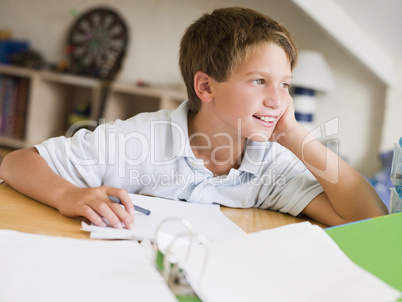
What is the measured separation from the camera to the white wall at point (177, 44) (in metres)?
2.84

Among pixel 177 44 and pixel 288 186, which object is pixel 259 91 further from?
pixel 177 44

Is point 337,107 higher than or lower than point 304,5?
lower

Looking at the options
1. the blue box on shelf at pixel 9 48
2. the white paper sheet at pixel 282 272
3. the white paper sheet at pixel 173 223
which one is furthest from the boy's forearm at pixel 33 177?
the blue box on shelf at pixel 9 48

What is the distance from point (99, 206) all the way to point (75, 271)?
218 millimetres

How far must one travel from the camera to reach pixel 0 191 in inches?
33.6

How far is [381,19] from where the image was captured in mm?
2059

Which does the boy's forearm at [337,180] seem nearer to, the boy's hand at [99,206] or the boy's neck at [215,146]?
the boy's neck at [215,146]

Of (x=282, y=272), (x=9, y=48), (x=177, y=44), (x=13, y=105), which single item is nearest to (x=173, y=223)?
(x=282, y=272)

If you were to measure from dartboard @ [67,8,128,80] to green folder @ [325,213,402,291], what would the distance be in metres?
2.76

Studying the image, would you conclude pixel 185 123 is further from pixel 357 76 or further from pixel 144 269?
pixel 357 76

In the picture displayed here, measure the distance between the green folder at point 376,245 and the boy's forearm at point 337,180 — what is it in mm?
126

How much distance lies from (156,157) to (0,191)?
313 mm

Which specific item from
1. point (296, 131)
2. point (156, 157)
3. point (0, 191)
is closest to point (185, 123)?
point (156, 157)

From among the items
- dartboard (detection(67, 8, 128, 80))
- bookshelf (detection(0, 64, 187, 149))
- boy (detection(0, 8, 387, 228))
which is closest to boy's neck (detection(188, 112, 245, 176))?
boy (detection(0, 8, 387, 228))
